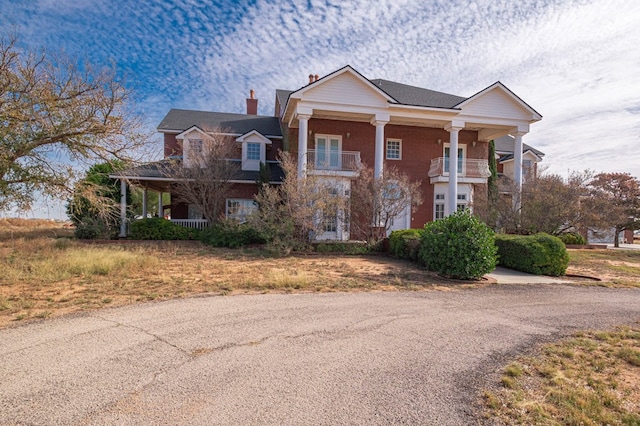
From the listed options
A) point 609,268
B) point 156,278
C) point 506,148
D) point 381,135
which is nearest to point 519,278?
point 609,268

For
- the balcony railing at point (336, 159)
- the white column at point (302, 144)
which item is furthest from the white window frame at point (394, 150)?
the white column at point (302, 144)

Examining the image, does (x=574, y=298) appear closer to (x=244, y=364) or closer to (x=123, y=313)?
(x=244, y=364)

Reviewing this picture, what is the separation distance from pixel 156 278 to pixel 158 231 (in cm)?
1119

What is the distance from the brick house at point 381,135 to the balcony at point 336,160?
0.06 meters

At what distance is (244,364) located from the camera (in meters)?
3.96

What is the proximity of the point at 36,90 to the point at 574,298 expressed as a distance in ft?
→ 45.1

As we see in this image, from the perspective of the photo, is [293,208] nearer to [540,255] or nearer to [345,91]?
[345,91]

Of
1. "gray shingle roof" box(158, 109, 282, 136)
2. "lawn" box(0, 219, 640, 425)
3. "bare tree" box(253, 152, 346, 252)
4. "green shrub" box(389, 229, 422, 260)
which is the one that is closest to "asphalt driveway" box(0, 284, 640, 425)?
"lawn" box(0, 219, 640, 425)

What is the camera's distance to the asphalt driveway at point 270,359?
3.02 metres

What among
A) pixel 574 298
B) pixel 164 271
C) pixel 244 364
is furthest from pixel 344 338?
pixel 164 271

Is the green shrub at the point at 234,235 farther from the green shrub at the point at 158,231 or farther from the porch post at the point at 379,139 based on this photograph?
the porch post at the point at 379,139

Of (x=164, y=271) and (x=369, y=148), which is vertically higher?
(x=369, y=148)

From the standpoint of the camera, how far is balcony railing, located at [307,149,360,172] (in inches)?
763

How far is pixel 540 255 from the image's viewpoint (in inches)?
438
